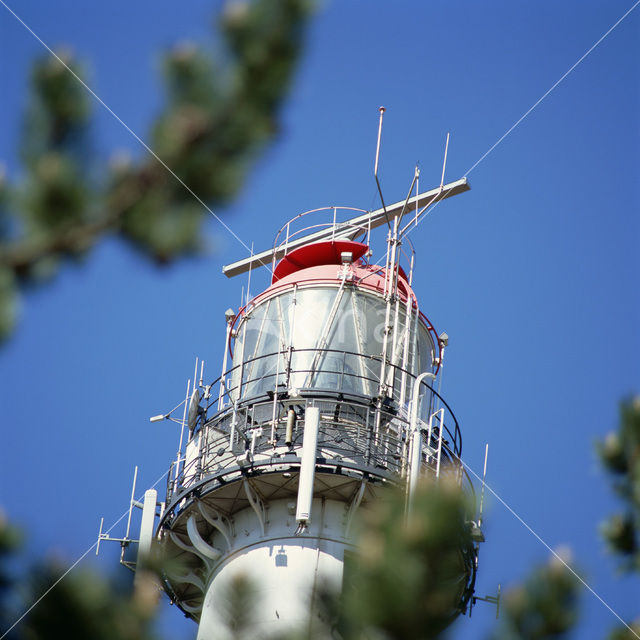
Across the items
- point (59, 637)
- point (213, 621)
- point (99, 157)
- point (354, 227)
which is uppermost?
point (354, 227)

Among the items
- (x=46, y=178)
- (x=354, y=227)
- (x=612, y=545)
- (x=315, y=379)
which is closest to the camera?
(x=46, y=178)

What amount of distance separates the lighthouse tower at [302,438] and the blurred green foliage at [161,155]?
11.6m

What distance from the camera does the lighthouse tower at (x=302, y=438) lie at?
2161 centimetres

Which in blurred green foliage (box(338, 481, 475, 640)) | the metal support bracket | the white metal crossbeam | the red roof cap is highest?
the white metal crossbeam

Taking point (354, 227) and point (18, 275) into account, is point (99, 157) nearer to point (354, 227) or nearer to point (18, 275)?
point (18, 275)

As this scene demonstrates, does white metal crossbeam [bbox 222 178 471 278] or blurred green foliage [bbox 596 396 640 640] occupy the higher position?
white metal crossbeam [bbox 222 178 471 278]

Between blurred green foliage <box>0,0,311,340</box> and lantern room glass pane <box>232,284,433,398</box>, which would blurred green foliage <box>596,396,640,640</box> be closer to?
blurred green foliage <box>0,0,311,340</box>

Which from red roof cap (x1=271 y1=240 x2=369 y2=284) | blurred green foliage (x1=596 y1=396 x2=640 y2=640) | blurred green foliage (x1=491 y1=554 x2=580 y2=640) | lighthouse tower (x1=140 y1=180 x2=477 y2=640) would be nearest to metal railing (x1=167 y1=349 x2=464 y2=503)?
lighthouse tower (x1=140 y1=180 x2=477 y2=640)

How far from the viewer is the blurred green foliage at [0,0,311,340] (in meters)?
8.99

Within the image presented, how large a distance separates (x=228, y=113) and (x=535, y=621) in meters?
4.56

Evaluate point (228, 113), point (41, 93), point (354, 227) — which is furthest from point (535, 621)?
point (354, 227)

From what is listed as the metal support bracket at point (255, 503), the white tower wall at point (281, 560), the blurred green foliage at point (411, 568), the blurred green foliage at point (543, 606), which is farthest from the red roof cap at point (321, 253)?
the blurred green foliage at point (411, 568)

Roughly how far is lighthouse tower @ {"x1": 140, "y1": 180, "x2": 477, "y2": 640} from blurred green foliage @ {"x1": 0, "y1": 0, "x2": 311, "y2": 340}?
11.6 metres

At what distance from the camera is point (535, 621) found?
33.3 ft
